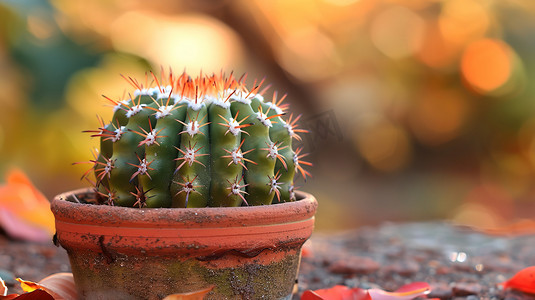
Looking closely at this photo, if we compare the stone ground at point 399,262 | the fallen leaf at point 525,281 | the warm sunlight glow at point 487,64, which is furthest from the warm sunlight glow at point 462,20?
the fallen leaf at point 525,281

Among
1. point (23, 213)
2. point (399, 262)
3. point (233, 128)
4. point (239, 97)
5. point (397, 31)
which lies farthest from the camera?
point (397, 31)

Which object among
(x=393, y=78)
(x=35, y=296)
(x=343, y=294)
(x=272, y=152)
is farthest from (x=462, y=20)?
(x=35, y=296)

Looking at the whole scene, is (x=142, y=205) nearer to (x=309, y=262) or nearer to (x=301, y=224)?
(x=301, y=224)

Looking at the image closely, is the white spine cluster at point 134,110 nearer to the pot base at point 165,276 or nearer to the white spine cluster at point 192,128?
the white spine cluster at point 192,128

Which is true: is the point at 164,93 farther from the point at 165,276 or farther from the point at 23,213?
the point at 23,213

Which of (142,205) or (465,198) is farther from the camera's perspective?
(465,198)

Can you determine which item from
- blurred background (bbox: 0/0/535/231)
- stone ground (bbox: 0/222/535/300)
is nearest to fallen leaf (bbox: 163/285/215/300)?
stone ground (bbox: 0/222/535/300)

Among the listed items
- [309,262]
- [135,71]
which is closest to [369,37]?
[135,71]
